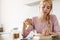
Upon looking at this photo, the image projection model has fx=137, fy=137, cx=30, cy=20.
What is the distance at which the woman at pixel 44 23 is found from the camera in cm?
99

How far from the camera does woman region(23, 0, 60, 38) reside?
3.24 ft

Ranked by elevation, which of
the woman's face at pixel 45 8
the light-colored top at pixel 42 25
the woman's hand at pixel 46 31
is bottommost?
the woman's hand at pixel 46 31

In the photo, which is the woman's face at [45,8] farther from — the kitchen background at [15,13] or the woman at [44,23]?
the kitchen background at [15,13]

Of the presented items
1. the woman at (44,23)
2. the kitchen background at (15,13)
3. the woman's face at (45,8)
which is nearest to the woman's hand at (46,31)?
the woman at (44,23)

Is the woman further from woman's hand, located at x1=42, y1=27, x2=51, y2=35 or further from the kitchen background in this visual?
the kitchen background

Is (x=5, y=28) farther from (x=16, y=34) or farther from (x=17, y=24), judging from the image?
(x=16, y=34)

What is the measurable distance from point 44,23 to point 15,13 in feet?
3.37

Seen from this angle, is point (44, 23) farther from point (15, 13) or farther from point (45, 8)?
point (15, 13)

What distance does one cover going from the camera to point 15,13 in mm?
1971

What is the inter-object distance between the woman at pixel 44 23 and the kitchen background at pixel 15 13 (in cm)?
48

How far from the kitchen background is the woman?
48cm

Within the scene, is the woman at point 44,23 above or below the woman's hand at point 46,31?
above

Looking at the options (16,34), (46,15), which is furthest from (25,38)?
(16,34)

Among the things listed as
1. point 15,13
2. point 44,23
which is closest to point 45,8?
point 44,23
